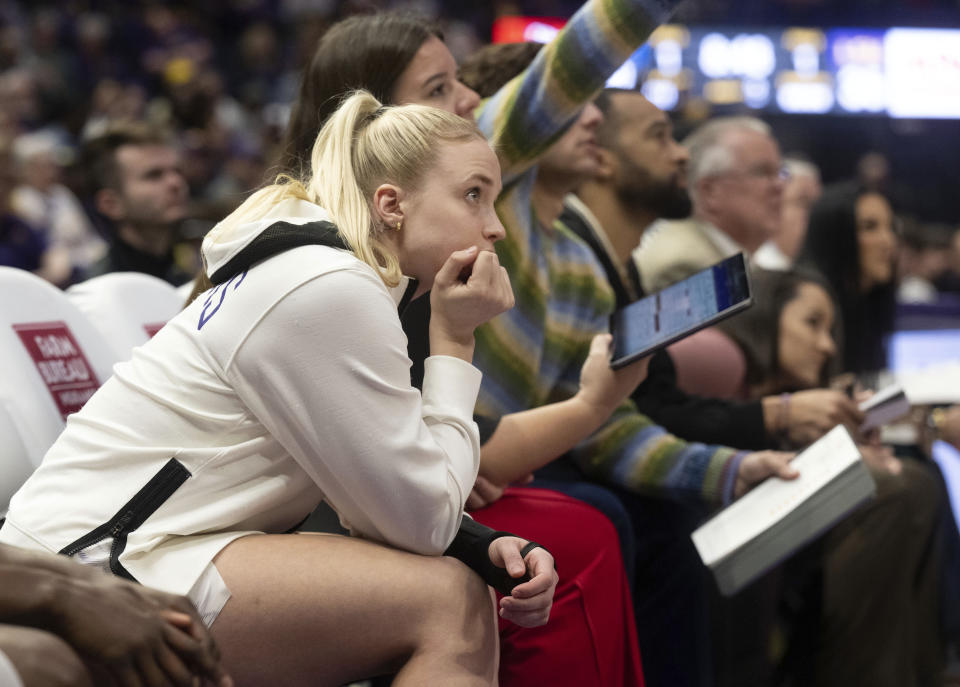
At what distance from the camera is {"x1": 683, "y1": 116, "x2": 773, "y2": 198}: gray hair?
3137mm

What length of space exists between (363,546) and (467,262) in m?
0.37

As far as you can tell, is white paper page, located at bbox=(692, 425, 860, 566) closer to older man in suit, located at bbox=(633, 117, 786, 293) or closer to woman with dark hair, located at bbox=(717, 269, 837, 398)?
woman with dark hair, located at bbox=(717, 269, 837, 398)

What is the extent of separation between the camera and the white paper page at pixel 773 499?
1.85 metres

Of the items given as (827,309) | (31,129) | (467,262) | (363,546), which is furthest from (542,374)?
(31,129)

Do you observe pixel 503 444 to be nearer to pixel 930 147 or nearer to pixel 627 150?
pixel 627 150

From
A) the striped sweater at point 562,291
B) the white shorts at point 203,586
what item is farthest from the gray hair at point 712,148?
the white shorts at point 203,586

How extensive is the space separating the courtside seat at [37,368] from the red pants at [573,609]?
2.16ft

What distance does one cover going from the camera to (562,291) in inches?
79.9

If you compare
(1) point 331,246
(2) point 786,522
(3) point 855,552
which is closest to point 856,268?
(3) point 855,552

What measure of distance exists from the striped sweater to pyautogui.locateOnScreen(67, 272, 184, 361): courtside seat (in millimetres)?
656

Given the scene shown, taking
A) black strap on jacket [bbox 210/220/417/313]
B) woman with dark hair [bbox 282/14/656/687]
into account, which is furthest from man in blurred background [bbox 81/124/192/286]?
black strap on jacket [bbox 210/220/417/313]

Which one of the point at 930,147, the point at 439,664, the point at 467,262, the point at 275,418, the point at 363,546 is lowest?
the point at 930,147

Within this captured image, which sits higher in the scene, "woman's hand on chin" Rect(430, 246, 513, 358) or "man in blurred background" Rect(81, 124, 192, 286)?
"woman's hand on chin" Rect(430, 246, 513, 358)

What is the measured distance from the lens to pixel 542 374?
6.57 ft
